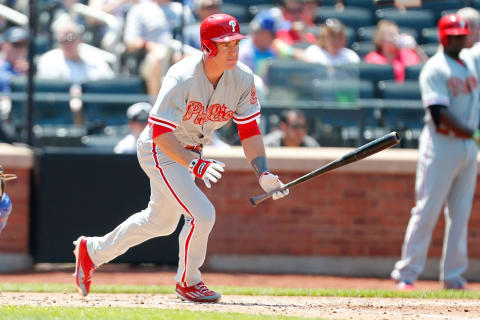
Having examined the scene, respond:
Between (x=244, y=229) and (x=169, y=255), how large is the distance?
30.6 inches

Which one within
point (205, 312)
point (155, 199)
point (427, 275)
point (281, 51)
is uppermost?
point (281, 51)

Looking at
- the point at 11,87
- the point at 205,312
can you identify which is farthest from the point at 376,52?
the point at 205,312

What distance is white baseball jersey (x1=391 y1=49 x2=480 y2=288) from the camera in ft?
25.3

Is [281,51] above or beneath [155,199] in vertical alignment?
above

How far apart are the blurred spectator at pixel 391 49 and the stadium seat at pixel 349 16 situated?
1.20m

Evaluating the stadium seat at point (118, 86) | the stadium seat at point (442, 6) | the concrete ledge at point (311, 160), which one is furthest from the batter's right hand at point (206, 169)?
the stadium seat at point (442, 6)

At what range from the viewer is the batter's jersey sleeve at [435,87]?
300 inches

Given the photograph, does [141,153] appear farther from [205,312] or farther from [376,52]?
[376,52]

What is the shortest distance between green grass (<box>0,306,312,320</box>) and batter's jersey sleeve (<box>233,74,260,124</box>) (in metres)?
1.26

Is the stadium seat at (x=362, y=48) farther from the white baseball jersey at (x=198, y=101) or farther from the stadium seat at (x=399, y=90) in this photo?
the white baseball jersey at (x=198, y=101)

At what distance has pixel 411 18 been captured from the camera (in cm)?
1227

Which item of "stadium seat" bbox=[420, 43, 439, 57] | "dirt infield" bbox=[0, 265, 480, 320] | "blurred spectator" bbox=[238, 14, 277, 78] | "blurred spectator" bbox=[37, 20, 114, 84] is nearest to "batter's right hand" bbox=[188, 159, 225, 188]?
"dirt infield" bbox=[0, 265, 480, 320]

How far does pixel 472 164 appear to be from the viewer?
786 centimetres

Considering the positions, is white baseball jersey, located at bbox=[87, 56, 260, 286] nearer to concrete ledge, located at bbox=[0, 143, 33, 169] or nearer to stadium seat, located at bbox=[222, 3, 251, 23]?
concrete ledge, located at bbox=[0, 143, 33, 169]
